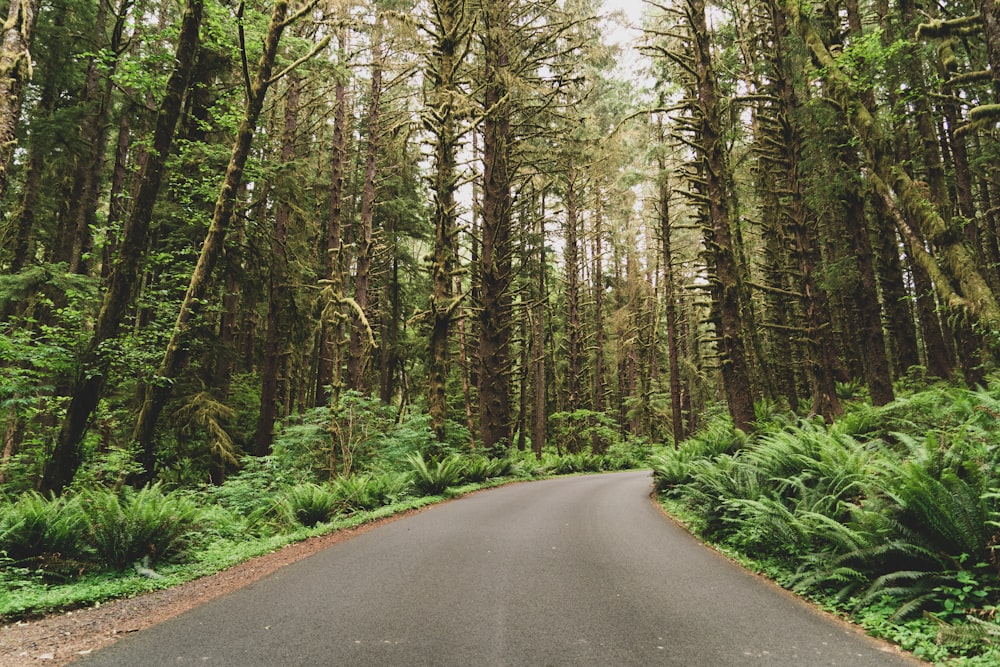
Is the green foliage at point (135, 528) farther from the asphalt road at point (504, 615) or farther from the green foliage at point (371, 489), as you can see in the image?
the green foliage at point (371, 489)

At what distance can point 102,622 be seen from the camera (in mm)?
4039

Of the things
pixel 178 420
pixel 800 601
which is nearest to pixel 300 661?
pixel 800 601

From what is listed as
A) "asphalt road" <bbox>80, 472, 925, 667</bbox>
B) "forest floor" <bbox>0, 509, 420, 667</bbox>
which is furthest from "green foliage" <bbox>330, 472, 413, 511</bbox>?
"forest floor" <bbox>0, 509, 420, 667</bbox>

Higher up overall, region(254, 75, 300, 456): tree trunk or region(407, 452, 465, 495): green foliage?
region(254, 75, 300, 456): tree trunk

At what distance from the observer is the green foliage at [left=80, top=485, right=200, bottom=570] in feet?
17.4

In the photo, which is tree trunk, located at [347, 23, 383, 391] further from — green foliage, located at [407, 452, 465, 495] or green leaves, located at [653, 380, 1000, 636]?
green leaves, located at [653, 380, 1000, 636]

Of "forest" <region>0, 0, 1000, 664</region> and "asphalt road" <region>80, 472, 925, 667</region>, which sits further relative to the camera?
"forest" <region>0, 0, 1000, 664</region>

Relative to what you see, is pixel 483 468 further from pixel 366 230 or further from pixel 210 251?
pixel 210 251

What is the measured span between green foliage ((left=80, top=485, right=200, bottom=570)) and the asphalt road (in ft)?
5.30

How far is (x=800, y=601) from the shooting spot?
4.59 meters

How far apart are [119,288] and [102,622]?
6450mm

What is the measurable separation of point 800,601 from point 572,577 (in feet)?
7.31

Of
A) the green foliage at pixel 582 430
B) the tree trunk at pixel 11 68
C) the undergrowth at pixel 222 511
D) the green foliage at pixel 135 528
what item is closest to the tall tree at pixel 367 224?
the undergrowth at pixel 222 511

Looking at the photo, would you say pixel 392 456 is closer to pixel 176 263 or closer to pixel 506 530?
pixel 506 530
